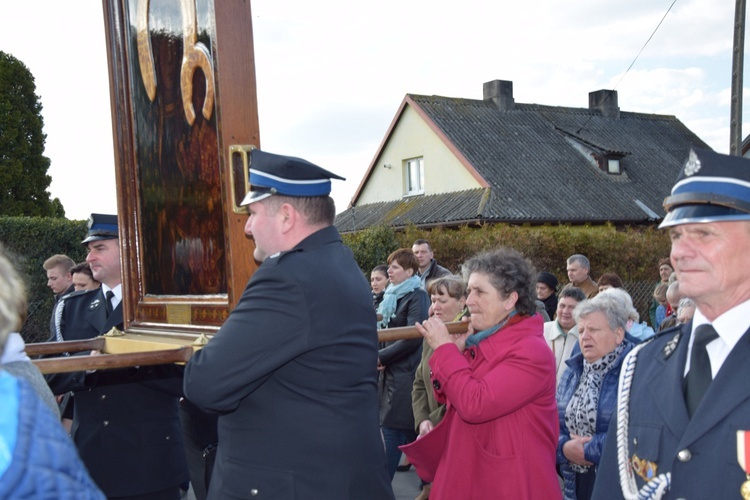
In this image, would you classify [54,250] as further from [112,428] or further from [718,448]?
[718,448]

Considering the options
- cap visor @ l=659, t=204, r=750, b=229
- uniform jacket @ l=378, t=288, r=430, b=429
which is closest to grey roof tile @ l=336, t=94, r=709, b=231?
uniform jacket @ l=378, t=288, r=430, b=429

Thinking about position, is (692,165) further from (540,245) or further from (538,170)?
(538,170)

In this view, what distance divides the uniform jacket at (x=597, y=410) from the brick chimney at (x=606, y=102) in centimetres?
2811

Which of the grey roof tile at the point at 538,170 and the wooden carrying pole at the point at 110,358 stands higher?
the grey roof tile at the point at 538,170

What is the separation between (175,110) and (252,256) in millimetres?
694

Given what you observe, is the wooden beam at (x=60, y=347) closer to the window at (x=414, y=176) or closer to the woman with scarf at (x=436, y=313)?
the woman with scarf at (x=436, y=313)

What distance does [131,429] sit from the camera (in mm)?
3352

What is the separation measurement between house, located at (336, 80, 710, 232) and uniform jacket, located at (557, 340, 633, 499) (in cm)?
1700

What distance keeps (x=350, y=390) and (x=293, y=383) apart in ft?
0.64

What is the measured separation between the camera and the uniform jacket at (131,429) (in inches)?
129

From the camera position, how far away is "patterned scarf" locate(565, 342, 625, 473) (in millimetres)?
3957

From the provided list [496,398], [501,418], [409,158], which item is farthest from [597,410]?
[409,158]

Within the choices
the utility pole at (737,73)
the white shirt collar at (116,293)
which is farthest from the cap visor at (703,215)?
the utility pole at (737,73)

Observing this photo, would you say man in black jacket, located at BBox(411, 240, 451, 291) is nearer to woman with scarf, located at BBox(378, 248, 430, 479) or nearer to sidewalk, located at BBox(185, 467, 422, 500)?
woman with scarf, located at BBox(378, 248, 430, 479)
